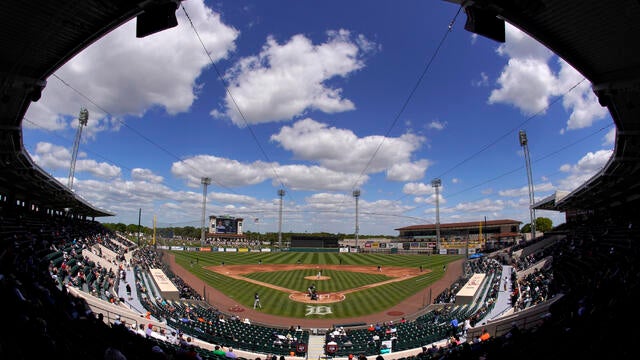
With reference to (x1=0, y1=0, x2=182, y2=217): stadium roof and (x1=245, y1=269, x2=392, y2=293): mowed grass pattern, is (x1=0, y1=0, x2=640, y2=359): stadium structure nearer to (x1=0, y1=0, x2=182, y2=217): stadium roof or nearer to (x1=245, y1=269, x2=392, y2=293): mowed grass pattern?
(x1=0, y1=0, x2=182, y2=217): stadium roof

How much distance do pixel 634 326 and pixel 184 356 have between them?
29.0 ft

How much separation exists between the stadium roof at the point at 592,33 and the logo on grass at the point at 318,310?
73.5 ft

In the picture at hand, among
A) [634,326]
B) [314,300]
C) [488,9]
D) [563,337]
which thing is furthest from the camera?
[314,300]

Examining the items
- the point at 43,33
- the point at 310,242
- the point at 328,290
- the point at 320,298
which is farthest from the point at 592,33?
the point at 310,242

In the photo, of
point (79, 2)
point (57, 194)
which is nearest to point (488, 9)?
point (79, 2)

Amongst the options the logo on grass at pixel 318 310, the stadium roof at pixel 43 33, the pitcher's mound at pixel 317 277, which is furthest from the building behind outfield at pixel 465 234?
the stadium roof at pixel 43 33

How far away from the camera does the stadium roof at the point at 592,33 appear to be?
8.85 metres

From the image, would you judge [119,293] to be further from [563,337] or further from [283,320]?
[563,337]

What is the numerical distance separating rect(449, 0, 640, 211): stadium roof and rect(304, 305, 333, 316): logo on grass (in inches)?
883

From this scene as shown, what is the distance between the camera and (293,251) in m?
85.8

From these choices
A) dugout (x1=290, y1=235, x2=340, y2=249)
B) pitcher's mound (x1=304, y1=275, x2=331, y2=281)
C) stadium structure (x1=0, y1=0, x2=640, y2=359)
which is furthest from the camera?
dugout (x1=290, y1=235, x2=340, y2=249)

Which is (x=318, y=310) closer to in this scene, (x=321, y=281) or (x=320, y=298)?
(x=320, y=298)

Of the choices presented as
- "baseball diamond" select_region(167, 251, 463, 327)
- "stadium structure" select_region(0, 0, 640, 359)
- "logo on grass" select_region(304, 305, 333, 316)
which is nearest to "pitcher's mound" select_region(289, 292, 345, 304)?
"baseball diamond" select_region(167, 251, 463, 327)

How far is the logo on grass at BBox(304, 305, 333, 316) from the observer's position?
28500 mm
